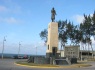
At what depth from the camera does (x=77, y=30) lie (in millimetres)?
101000

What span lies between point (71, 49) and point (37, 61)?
165 feet

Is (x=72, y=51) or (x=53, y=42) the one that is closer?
(x=53, y=42)

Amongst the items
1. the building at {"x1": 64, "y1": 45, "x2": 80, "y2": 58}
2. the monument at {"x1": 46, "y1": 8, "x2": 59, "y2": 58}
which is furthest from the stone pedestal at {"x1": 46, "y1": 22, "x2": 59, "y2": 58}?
the building at {"x1": 64, "y1": 45, "x2": 80, "y2": 58}

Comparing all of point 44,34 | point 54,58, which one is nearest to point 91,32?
point 44,34

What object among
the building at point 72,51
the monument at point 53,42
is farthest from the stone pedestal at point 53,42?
the building at point 72,51

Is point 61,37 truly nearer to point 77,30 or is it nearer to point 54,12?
point 77,30

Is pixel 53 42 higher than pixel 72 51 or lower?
higher

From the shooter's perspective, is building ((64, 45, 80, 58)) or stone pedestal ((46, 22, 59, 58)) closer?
stone pedestal ((46, 22, 59, 58))

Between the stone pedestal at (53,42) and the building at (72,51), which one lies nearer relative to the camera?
the stone pedestal at (53,42)

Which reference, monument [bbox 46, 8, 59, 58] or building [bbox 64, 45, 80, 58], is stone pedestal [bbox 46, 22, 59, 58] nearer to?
monument [bbox 46, 8, 59, 58]

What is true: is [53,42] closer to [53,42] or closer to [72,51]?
[53,42]

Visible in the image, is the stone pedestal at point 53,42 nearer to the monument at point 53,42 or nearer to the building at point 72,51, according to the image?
the monument at point 53,42

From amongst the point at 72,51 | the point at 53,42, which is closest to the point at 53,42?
the point at 53,42

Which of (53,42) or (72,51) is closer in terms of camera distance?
(53,42)
